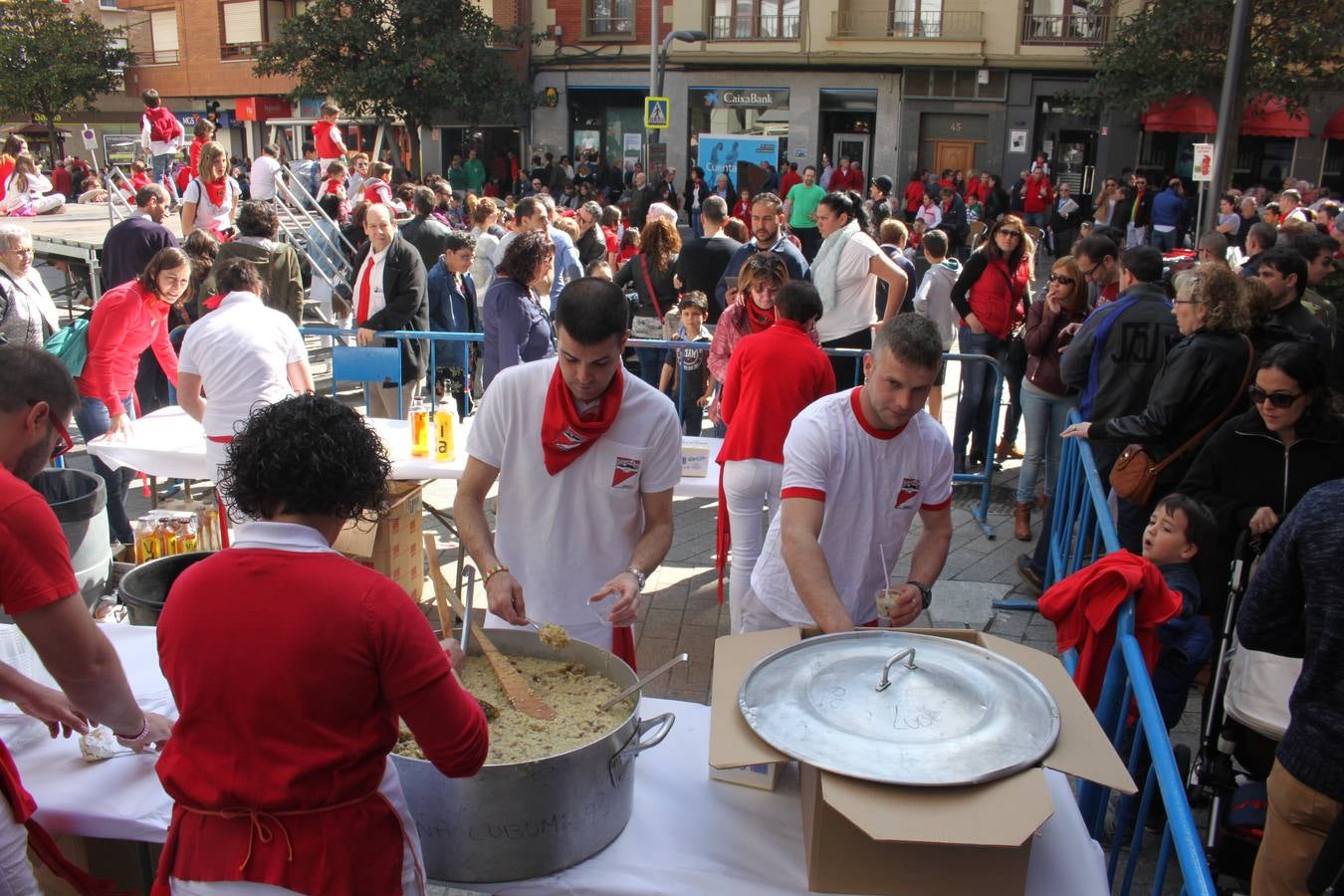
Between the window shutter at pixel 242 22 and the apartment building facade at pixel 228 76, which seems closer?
the apartment building facade at pixel 228 76

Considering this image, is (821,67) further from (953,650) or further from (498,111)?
(953,650)

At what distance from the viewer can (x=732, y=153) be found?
24.4 m

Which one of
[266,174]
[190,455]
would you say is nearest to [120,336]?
[190,455]

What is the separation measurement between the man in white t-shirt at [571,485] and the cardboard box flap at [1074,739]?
1.09m

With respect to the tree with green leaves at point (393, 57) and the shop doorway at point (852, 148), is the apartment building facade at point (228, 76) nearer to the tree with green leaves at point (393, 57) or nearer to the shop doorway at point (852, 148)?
the tree with green leaves at point (393, 57)

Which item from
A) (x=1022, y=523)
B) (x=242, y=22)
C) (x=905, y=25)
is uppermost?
(x=242, y=22)

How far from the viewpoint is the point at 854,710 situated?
207 centimetres

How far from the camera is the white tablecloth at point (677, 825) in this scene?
215 centimetres

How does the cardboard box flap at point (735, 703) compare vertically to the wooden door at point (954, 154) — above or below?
below

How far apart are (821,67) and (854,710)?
90.2 ft

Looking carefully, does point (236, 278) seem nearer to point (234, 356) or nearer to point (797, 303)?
point (234, 356)

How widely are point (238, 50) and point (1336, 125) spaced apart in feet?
104

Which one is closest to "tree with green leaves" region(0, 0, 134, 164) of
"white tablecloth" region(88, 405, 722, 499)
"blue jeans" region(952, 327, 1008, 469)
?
"white tablecloth" region(88, 405, 722, 499)

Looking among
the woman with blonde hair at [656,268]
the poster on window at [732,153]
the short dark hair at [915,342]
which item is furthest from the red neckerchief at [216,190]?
the poster on window at [732,153]
